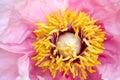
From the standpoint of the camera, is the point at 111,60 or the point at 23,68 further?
the point at 111,60

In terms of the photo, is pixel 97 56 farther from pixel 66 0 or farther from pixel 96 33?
pixel 66 0

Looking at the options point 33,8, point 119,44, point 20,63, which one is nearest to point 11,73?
point 20,63

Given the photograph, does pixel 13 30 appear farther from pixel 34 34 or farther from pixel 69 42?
pixel 69 42

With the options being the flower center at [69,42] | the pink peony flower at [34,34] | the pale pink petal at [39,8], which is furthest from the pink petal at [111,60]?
the pale pink petal at [39,8]

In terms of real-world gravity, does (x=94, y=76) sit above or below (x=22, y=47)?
below

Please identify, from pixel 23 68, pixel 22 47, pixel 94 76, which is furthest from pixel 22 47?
pixel 94 76

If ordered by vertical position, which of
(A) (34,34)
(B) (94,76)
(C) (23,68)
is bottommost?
(B) (94,76)

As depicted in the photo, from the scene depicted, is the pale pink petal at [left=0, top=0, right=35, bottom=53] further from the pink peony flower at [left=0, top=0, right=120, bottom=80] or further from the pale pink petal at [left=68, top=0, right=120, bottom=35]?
the pale pink petal at [left=68, top=0, right=120, bottom=35]
